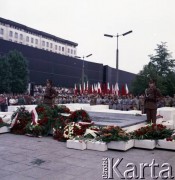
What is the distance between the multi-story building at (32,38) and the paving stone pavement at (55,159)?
63937 mm

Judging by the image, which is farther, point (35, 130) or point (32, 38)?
point (32, 38)

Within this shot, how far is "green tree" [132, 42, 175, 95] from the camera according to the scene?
1650 inches

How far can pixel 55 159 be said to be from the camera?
323 inches

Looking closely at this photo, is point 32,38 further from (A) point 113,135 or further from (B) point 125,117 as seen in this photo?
(A) point 113,135

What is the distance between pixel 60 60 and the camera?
6022 centimetres

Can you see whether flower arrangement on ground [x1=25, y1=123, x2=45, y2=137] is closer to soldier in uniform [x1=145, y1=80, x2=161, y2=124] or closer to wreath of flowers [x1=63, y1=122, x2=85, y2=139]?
wreath of flowers [x1=63, y1=122, x2=85, y2=139]

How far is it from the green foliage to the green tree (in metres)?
15.1

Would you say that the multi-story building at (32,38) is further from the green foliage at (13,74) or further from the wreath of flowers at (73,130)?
the wreath of flowers at (73,130)

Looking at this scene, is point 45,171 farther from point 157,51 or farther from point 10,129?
point 157,51

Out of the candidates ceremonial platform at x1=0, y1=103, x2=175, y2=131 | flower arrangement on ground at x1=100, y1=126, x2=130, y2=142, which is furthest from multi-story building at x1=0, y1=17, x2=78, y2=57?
flower arrangement on ground at x1=100, y1=126, x2=130, y2=142

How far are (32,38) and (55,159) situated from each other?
7573cm

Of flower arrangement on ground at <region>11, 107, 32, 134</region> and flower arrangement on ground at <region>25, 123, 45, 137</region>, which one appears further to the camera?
flower arrangement on ground at <region>11, 107, 32, 134</region>

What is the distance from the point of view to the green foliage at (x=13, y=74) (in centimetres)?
4050

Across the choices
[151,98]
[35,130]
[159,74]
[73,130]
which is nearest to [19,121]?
[35,130]
